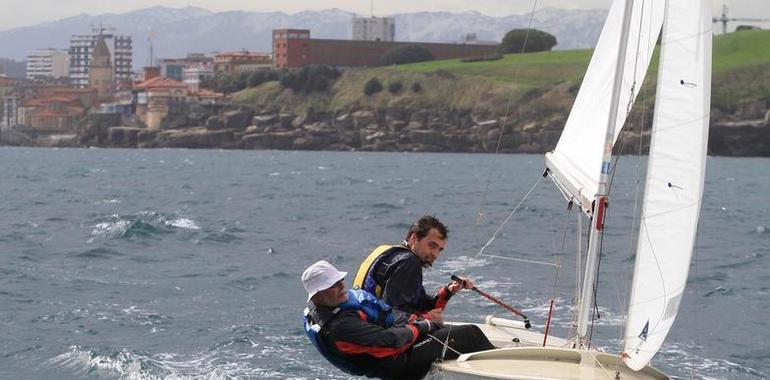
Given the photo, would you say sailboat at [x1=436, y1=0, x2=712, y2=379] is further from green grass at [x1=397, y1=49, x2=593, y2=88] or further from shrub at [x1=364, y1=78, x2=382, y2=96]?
shrub at [x1=364, y1=78, x2=382, y2=96]

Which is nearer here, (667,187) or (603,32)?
(667,187)

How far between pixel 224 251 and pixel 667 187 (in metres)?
19.4

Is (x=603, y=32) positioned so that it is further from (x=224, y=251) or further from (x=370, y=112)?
(x=370, y=112)

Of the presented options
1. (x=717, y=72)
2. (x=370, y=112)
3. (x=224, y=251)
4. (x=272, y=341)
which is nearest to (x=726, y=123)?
(x=717, y=72)

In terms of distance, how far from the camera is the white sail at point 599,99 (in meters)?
12.4

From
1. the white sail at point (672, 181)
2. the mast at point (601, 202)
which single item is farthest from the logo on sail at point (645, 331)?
the mast at point (601, 202)

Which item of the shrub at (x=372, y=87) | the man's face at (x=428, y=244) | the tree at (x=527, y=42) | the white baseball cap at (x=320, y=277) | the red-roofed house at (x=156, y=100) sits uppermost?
the man's face at (x=428, y=244)

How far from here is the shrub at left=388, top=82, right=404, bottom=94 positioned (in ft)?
547

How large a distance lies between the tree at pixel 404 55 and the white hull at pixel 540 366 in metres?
184

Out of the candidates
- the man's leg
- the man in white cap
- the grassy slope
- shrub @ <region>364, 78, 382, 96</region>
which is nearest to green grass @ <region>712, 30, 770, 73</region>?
the grassy slope

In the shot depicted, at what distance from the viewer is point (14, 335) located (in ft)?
58.5

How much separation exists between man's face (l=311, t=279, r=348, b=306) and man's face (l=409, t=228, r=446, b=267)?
0.92 m

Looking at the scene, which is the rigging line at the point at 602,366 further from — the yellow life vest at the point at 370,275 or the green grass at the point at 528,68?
the green grass at the point at 528,68

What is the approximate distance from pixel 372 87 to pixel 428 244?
156690mm
